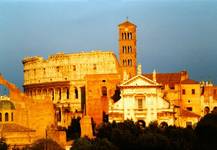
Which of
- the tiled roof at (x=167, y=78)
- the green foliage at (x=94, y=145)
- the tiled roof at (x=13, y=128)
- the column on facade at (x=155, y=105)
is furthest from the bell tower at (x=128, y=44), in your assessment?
the green foliage at (x=94, y=145)

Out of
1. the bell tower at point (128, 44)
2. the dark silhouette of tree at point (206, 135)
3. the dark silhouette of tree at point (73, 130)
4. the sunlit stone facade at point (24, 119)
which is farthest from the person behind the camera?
the bell tower at point (128, 44)

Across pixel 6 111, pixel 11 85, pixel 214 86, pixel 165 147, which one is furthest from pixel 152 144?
pixel 214 86

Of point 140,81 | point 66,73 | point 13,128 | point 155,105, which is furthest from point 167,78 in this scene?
point 66,73

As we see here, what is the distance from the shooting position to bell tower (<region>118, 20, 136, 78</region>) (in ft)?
253

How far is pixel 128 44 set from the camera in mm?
76938

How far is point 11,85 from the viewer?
67.6 metres

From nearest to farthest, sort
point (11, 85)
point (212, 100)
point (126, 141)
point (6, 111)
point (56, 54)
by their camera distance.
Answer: point (126, 141) < point (6, 111) < point (11, 85) < point (212, 100) < point (56, 54)

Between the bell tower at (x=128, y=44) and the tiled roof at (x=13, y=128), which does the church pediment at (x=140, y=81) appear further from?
the tiled roof at (x=13, y=128)

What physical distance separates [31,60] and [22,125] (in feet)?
110

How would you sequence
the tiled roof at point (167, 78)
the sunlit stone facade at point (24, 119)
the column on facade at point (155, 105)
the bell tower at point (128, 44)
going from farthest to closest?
the bell tower at point (128, 44) < the tiled roof at point (167, 78) < the column on facade at point (155, 105) < the sunlit stone facade at point (24, 119)

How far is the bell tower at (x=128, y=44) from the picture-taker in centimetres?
7700

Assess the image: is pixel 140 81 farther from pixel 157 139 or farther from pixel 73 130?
pixel 157 139

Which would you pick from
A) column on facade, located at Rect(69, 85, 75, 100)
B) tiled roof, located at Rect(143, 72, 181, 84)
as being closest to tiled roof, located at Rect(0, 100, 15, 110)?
tiled roof, located at Rect(143, 72, 181, 84)

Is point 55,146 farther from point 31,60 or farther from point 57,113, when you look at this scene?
point 31,60
